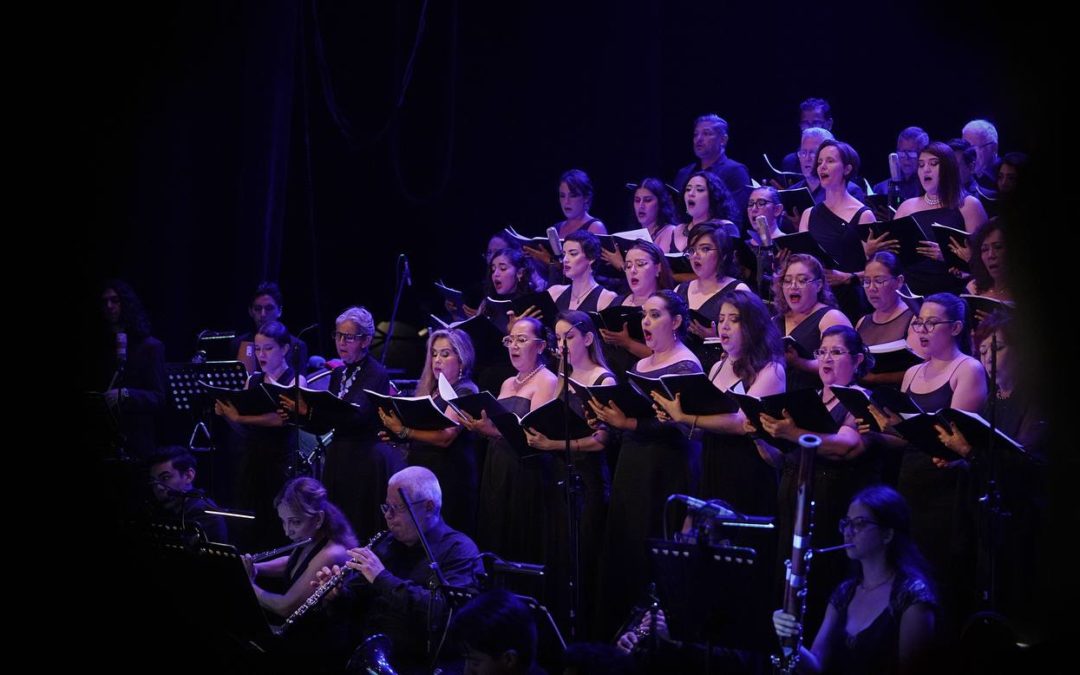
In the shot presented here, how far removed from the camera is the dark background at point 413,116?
9.36 meters

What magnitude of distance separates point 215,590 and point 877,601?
2.50m

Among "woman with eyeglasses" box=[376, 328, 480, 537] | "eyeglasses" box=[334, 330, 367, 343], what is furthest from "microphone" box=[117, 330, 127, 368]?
"woman with eyeglasses" box=[376, 328, 480, 537]

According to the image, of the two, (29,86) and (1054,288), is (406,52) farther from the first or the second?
(1054,288)

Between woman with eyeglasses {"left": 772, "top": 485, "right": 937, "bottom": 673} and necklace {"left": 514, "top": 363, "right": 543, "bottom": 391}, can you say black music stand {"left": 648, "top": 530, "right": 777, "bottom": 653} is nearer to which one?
woman with eyeglasses {"left": 772, "top": 485, "right": 937, "bottom": 673}

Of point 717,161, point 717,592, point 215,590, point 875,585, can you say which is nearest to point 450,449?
point 215,590

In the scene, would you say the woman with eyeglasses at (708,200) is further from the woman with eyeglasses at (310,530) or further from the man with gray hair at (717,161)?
the woman with eyeglasses at (310,530)

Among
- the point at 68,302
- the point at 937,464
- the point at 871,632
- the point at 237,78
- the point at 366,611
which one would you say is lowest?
the point at 366,611

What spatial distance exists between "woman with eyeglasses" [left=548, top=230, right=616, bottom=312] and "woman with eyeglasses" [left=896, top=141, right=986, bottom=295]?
5.62 ft

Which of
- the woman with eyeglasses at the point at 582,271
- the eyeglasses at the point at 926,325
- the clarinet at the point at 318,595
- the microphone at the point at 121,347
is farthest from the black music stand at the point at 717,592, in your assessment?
the microphone at the point at 121,347

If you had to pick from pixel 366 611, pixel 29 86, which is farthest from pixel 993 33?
pixel 29 86

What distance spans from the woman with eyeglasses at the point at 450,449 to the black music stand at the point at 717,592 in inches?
95.6

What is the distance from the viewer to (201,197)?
9.86 meters

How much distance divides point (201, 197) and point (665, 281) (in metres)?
4.72

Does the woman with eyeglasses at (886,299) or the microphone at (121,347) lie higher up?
the woman with eyeglasses at (886,299)
